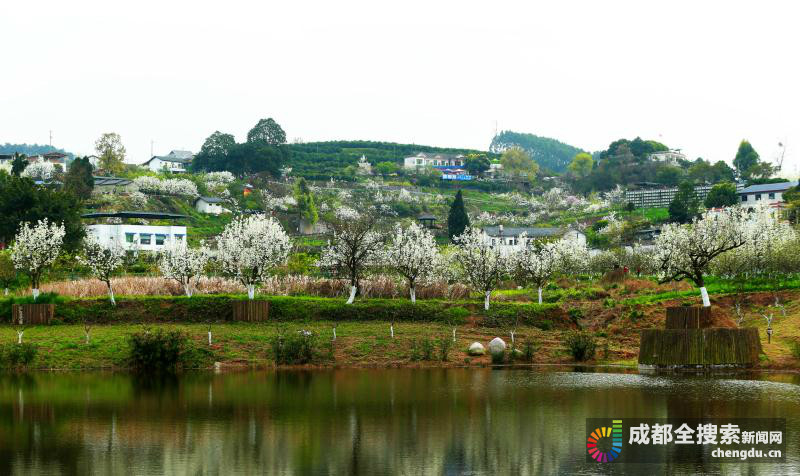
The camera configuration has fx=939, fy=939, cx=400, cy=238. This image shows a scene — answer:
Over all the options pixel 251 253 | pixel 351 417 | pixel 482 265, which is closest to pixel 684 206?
pixel 482 265

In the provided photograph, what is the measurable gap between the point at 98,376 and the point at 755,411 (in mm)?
30290

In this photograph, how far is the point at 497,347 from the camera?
51.3 meters

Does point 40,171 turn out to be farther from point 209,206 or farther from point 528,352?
point 528,352

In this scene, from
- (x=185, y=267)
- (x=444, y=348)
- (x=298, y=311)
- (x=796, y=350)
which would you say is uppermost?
(x=185, y=267)

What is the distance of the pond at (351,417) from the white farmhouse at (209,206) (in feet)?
277

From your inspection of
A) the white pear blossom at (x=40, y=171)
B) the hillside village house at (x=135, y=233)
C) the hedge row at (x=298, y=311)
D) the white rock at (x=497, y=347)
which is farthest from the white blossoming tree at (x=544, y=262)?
the white pear blossom at (x=40, y=171)

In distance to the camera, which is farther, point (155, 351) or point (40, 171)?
point (40, 171)

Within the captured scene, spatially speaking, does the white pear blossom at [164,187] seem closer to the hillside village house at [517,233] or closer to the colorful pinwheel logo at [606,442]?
the hillside village house at [517,233]

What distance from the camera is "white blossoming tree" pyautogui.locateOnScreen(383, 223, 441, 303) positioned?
208 ft

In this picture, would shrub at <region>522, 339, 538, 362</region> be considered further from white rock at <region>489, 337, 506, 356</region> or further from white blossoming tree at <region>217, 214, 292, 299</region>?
white blossoming tree at <region>217, 214, 292, 299</region>

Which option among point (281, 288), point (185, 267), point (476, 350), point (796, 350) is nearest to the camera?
point (796, 350)

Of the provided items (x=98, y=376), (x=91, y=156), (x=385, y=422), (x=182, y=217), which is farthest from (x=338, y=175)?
(x=385, y=422)

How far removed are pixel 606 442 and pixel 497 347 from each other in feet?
72.2

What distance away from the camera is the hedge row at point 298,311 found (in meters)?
57.2
